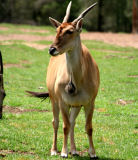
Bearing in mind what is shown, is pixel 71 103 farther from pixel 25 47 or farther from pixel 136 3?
pixel 136 3

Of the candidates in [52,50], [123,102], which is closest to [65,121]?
[52,50]

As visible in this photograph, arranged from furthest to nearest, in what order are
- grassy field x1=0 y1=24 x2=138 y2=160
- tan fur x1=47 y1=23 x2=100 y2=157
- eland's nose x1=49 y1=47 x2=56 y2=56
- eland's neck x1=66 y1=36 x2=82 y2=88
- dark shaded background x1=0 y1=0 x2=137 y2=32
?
dark shaded background x1=0 y1=0 x2=137 y2=32 < grassy field x1=0 y1=24 x2=138 y2=160 < eland's neck x1=66 y1=36 x2=82 y2=88 < tan fur x1=47 y1=23 x2=100 y2=157 < eland's nose x1=49 y1=47 x2=56 y2=56

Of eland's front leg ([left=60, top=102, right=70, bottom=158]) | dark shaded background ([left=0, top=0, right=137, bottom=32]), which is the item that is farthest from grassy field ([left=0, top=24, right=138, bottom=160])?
dark shaded background ([left=0, top=0, right=137, bottom=32])

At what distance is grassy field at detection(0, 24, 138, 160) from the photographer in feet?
24.3

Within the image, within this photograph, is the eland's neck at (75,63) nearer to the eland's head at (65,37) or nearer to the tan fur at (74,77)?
the tan fur at (74,77)

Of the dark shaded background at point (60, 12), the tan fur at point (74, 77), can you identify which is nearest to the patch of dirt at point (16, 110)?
the tan fur at point (74, 77)

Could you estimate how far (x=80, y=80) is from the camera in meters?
6.72

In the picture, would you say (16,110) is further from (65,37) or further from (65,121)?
(65,37)

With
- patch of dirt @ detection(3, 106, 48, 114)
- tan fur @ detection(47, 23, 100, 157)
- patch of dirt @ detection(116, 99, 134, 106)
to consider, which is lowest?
patch of dirt @ detection(116, 99, 134, 106)

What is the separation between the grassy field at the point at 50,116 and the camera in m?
7.42

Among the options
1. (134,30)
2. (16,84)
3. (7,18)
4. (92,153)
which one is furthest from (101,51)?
(7,18)

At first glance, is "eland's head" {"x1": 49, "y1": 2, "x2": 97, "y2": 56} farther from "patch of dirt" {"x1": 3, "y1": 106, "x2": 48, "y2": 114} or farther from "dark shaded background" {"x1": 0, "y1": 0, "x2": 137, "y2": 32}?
"dark shaded background" {"x1": 0, "y1": 0, "x2": 137, "y2": 32}

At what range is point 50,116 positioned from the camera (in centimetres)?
1027

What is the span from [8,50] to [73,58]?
17.2m
